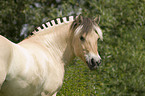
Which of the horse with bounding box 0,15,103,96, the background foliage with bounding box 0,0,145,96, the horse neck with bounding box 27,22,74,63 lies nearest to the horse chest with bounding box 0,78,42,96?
the horse with bounding box 0,15,103,96

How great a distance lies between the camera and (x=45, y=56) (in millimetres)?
2822

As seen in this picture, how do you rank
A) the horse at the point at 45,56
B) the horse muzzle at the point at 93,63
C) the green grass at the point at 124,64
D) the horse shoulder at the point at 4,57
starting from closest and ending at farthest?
the horse shoulder at the point at 4,57 < the horse at the point at 45,56 < the horse muzzle at the point at 93,63 < the green grass at the point at 124,64

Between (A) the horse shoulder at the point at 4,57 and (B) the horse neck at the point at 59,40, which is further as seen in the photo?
(B) the horse neck at the point at 59,40

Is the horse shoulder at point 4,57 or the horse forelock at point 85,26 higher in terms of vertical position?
the horse shoulder at point 4,57

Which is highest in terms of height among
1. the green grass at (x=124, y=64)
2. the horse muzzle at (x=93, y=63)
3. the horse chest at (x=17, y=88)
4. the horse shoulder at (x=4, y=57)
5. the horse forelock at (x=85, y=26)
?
the horse shoulder at (x=4, y=57)

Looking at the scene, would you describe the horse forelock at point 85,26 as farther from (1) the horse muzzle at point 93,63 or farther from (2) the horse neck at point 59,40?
(1) the horse muzzle at point 93,63

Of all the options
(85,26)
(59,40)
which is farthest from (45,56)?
(85,26)

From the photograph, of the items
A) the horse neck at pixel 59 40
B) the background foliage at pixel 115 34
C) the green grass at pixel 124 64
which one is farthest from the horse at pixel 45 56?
the green grass at pixel 124 64

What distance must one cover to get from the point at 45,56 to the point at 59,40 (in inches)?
20.6

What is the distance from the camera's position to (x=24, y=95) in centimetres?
248

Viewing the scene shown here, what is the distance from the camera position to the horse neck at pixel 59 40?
→ 3174 millimetres

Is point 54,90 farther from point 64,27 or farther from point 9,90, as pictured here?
point 64,27

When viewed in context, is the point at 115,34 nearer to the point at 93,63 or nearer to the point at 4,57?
the point at 93,63

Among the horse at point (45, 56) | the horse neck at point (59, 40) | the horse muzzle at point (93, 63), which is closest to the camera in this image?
the horse at point (45, 56)
